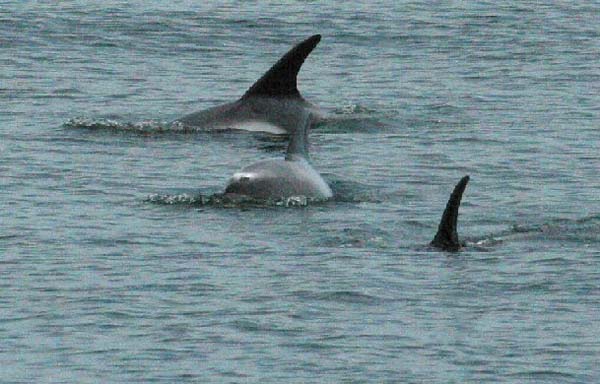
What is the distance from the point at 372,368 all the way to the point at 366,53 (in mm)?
29042

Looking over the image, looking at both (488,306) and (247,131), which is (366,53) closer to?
(247,131)

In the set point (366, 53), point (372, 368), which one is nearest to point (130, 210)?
point (372, 368)

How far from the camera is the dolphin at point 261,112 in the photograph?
33719 millimetres

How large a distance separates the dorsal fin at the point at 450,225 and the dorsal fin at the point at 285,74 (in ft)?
29.8

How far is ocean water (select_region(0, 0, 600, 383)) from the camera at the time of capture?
19047mm

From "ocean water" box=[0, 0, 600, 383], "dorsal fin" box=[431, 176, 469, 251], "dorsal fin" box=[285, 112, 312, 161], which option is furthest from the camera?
"dorsal fin" box=[285, 112, 312, 161]

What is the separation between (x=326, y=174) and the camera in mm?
29625

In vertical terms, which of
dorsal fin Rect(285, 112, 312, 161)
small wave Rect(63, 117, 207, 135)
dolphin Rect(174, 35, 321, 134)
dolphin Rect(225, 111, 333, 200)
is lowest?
small wave Rect(63, 117, 207, 135)

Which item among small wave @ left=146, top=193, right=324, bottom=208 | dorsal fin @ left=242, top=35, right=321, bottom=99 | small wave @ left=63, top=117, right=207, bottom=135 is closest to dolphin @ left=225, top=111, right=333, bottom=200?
small wave @ left=146, top=193, right=324, bottom=208

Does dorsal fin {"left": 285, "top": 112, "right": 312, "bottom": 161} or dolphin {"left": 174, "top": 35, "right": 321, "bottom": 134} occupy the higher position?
dorsal fin {"left": 285, "top": 112, "right": 312, "bottom": 161}

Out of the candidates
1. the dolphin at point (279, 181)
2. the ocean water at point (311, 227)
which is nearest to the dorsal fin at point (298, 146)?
the dolphin at point (279, 181)

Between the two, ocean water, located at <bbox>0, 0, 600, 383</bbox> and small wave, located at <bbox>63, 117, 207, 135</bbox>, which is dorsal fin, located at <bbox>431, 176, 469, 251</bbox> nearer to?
Answer: ocean water, located at <bbox>0, 0, 600, 383</bbox>

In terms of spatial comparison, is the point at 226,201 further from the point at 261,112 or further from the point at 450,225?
the point at 261,112

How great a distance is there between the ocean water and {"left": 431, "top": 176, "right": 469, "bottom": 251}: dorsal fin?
280mm
